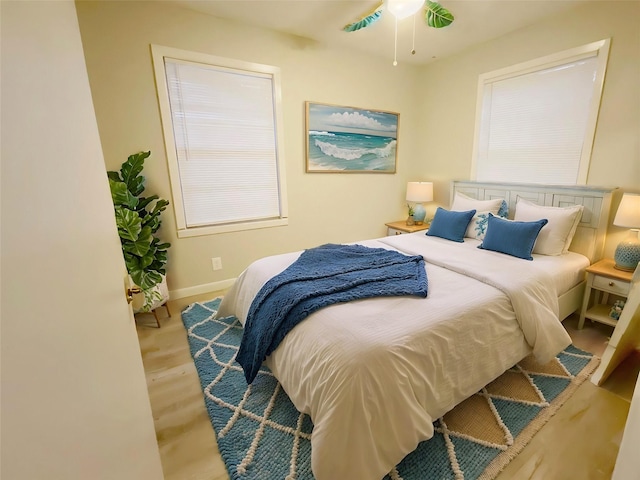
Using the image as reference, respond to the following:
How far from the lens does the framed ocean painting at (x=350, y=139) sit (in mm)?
3250

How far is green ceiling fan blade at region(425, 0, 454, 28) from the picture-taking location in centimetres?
222

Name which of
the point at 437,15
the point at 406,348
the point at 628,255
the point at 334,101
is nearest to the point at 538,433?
the point at 406,348

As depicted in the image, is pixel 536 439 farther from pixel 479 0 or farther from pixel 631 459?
pixel 479 0

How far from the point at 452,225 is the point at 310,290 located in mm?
1861

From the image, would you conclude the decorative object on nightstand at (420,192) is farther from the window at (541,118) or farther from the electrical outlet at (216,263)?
the electrical outlet at (216,263)

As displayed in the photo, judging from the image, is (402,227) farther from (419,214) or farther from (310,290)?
(310,290)

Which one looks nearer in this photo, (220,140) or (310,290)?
(310,290)

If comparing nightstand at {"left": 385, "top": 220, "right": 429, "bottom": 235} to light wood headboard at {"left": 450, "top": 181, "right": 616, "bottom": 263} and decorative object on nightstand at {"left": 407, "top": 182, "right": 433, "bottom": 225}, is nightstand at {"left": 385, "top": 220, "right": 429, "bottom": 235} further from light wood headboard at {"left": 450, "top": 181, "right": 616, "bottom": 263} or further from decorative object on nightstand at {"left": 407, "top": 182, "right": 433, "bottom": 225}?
light wood headboard at {"left": 450, "top": 181, "right": 616, "bottom": 263}

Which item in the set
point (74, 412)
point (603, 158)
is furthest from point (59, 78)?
point (603, 158)

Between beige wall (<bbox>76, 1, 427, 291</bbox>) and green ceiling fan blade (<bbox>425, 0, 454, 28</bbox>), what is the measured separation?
1.09 m

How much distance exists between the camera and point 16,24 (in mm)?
383

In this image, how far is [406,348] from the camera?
4.03 ft

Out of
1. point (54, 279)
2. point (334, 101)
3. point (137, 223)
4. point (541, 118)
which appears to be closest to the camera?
point (54, 279)

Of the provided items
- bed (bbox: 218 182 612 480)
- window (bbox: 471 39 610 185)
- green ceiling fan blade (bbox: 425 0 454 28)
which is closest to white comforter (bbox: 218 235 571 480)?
bed (bbox: 218 182 612 480)
